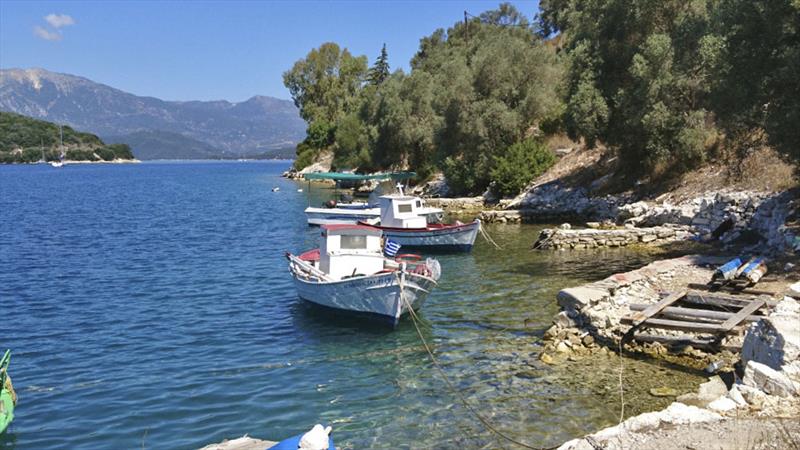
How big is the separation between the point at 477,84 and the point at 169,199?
133ft

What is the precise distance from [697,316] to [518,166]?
110 feet

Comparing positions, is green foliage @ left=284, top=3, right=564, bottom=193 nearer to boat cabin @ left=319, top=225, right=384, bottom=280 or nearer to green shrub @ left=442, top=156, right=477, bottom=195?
green shrub @ left=442, top=156, right=477, bottom=195

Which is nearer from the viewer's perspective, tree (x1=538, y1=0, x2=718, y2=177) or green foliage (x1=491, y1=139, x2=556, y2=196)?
tree (x1=538, y1=0, x2=718, y2=177)

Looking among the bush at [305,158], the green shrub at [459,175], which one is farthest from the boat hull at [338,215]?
the bush at [305,158]

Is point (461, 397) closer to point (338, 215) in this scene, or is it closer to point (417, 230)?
point (417, 230)

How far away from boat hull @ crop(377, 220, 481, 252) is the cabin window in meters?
10.3

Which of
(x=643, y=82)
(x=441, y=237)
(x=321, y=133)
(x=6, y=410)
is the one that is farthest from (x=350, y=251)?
(x=321, y=133)

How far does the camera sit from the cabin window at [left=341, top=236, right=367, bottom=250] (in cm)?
2056

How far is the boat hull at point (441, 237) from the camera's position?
30.2m

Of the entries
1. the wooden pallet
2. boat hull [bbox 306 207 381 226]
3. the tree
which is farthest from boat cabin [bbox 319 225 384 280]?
boat hull [bbox 306 207 381 226]

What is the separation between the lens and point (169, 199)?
71.2m

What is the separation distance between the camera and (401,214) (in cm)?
3284

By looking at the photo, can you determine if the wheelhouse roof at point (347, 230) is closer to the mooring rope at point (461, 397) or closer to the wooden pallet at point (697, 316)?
the mooring rope at point (461, 397)

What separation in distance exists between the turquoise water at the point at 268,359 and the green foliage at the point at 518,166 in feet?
58.3
